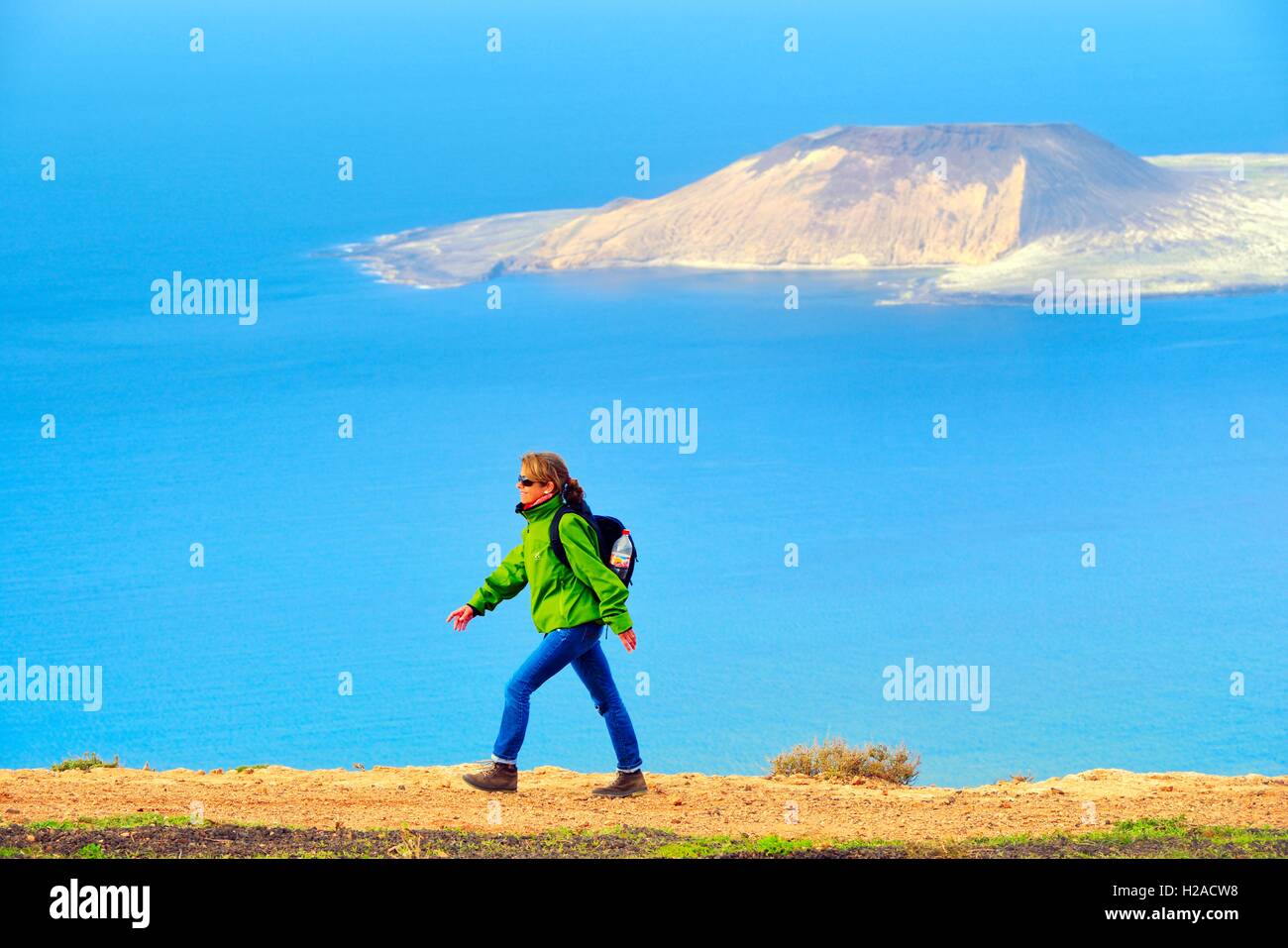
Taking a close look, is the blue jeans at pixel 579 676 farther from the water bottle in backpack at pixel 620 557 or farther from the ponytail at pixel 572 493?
the ponytail at pixel 572 493

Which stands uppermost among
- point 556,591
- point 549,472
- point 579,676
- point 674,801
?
point 549,472

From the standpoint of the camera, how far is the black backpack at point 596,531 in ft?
35.8

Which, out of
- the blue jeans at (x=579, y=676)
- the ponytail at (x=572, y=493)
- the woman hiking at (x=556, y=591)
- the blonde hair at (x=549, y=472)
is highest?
the blonde hair at (x=549, y=472)

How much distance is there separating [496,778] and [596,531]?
1636 mm

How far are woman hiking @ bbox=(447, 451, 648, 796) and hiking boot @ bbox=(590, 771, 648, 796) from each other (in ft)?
1.59

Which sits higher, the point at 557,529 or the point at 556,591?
the point at 557,529

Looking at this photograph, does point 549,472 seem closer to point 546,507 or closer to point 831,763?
point 546,507

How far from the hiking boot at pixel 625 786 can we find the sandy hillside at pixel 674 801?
0.07 metres

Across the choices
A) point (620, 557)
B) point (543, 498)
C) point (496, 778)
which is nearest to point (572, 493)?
point (543, 498)

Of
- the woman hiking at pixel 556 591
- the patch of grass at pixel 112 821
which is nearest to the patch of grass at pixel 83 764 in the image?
the patch of grass at pixel 112 821

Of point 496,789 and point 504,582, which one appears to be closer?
point 504,582

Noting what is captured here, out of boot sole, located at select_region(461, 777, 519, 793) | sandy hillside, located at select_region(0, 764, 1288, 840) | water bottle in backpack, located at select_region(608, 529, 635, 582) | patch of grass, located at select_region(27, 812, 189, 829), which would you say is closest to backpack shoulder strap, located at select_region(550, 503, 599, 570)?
water bottle in backpack, located at select_region(608, 529, 635, 582)

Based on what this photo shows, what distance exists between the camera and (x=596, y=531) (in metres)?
11.0
